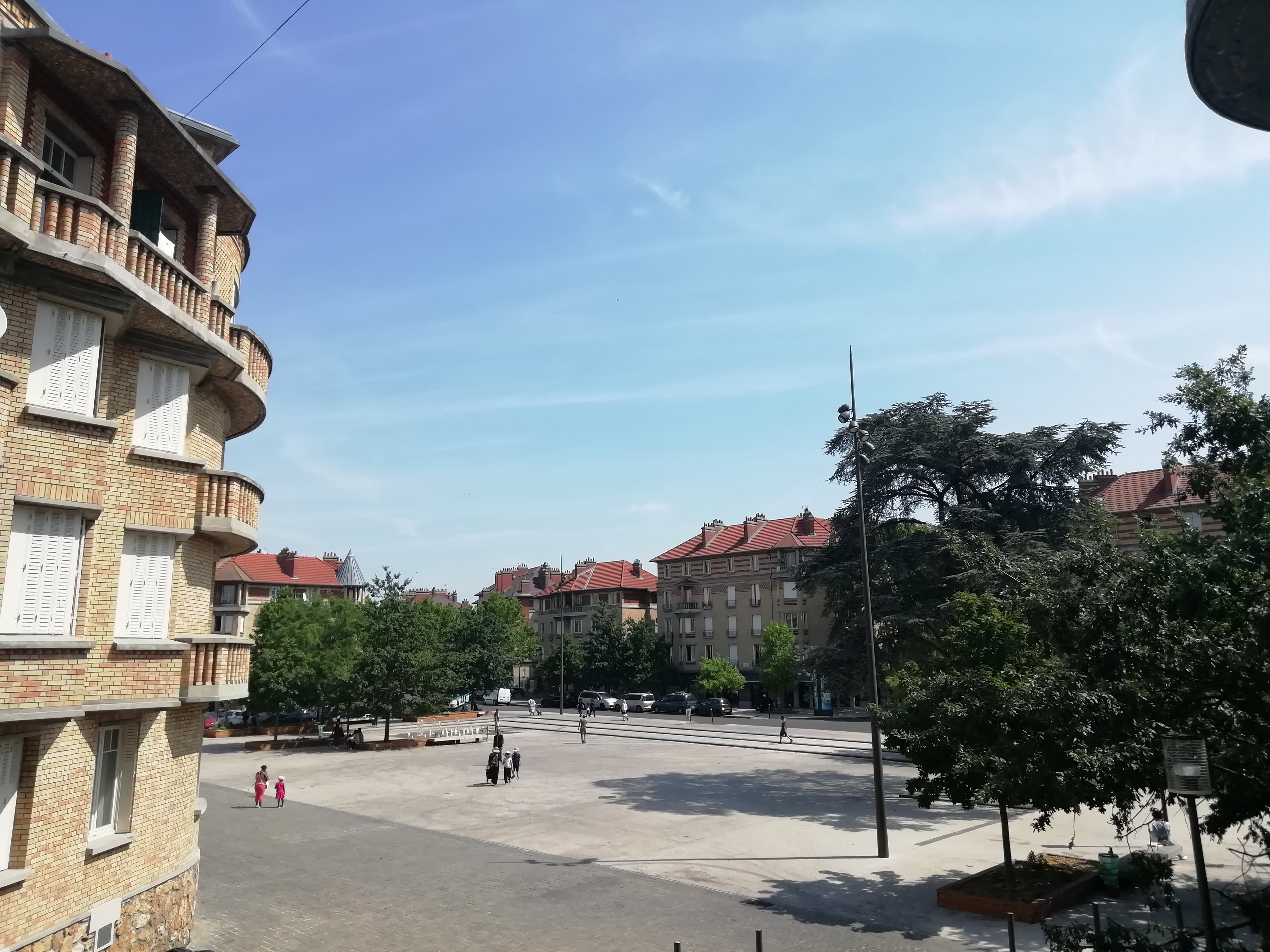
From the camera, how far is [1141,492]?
60812 mm

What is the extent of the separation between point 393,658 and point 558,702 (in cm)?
4045

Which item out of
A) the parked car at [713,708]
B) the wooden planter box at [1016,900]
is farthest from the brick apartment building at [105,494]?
the parked car at [713,708]

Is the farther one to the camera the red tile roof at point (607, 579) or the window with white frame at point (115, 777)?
the red tile roof at point (607, 579)

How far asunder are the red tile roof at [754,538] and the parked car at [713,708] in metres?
15.8

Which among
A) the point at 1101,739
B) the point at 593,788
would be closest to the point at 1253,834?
the point at 1101,739

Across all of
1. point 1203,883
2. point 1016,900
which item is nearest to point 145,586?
point 1203,883

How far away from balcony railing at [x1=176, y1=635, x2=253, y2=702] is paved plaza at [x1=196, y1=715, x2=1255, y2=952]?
13.3 feet

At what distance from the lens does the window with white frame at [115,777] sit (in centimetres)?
1169

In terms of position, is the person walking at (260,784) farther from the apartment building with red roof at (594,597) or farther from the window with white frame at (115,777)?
the apartment building with red roof at (594,597)

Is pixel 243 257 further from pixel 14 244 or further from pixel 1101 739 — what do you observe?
pixel 1101 739

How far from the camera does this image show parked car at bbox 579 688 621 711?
7194cm

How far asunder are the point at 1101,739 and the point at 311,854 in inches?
658

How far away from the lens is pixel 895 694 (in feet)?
61.3

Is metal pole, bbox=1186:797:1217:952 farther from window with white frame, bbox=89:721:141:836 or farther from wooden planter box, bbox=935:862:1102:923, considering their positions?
window with white frame, bbox=89:721:141:836
